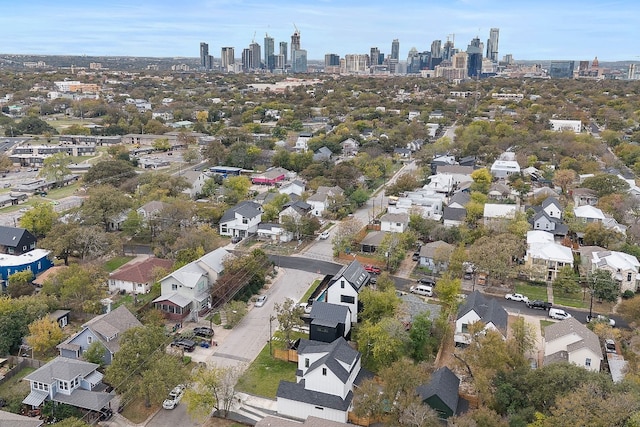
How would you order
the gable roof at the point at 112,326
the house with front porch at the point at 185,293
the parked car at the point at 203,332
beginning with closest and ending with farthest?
the gable roof at the point at 112,326 → the parked car at the point at 203,332 → the house with front porch at the point at 185,293

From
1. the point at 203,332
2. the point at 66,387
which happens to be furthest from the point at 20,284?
the point at 66,387

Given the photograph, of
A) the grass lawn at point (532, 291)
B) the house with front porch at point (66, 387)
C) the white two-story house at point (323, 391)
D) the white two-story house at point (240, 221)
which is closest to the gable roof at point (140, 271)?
the white two-story house at point (240, 221)

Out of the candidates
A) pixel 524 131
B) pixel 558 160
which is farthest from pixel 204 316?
pixel 524 131

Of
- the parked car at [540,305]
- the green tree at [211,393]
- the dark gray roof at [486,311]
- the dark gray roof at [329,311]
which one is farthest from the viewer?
the parked car at [540,305]

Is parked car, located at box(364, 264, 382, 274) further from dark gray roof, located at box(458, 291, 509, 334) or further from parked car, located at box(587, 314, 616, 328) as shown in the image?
parked car, located at box(587, 314, 616, 328)

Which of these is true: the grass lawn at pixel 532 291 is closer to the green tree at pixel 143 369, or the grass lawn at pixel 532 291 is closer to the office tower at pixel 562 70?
the green tree at pixel 143 369

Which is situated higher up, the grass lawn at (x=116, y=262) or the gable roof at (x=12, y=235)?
the gable roof at (x=12, y=235)
